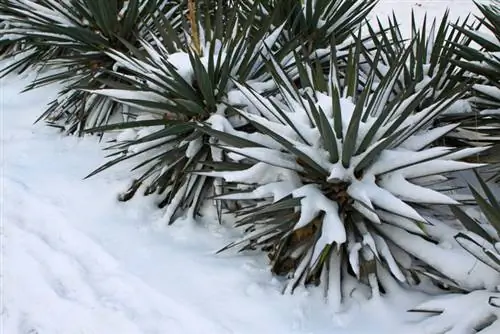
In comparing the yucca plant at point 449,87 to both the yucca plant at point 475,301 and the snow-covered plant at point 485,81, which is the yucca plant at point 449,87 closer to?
the snow-covered plant at point 485,81

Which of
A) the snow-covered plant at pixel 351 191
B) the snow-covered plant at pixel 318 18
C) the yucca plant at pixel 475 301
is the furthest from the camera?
the snow-covered plant at pixel 318 18

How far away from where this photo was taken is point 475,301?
237cm

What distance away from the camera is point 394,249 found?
275 centimetres

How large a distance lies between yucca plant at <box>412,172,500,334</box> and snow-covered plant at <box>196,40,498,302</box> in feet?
0.25

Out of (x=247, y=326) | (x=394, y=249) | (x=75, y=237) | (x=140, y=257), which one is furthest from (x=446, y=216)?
(x=75, y=237)

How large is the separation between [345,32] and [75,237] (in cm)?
247

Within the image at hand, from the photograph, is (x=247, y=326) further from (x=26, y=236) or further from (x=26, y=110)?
(x=26, y=110)

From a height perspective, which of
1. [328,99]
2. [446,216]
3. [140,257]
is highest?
[328,99]


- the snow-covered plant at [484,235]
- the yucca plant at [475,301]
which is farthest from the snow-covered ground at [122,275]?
the snow-covered plant at [484,235]

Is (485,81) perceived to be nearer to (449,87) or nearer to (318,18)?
(449,87)

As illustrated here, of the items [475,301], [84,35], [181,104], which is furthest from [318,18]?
[475,301]

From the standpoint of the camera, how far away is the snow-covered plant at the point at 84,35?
14.2 ft

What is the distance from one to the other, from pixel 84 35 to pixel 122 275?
80.6 inches

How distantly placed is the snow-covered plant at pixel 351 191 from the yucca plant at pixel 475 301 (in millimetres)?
77
